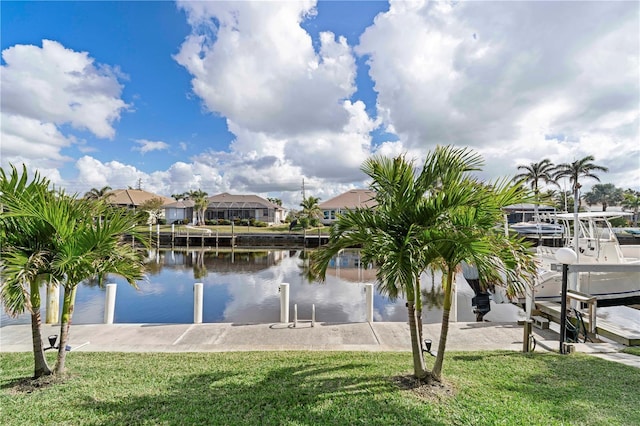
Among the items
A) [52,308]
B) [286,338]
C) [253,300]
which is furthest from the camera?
[253,300]

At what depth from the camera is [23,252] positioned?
443 cm

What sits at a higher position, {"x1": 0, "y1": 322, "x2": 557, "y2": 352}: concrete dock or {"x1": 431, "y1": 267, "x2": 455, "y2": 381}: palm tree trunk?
{"x1": 431, "y1": 267, "x2": 455, "y2": 381}: palm tree trunk

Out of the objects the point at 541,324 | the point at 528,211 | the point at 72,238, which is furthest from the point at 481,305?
the point at 528,211

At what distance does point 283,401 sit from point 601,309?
1478 centimetres

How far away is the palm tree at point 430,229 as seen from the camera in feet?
13.9

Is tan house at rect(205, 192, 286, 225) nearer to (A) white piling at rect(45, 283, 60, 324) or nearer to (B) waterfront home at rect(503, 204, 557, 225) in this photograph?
(B) waterfront home at rect(503, 204, 557, 225)

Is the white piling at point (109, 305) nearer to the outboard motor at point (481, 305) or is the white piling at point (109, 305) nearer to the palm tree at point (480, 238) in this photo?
the palm tree at point (480, 238)

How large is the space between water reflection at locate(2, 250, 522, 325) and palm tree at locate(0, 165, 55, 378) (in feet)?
23.2

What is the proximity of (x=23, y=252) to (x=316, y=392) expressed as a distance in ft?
14.5

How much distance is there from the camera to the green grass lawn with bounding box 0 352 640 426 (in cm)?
384

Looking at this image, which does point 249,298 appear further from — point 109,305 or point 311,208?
point 311,208

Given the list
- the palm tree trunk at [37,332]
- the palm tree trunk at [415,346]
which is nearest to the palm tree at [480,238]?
the palm tree trunk at [415,346]

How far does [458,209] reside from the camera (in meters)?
4.43

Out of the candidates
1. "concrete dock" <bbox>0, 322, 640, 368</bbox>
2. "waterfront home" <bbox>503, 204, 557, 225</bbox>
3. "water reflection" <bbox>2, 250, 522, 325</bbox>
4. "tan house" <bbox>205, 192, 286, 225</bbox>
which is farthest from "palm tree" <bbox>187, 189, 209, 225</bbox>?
"concrete dock" <bbox>0, 322, 640, 368</bbox>
